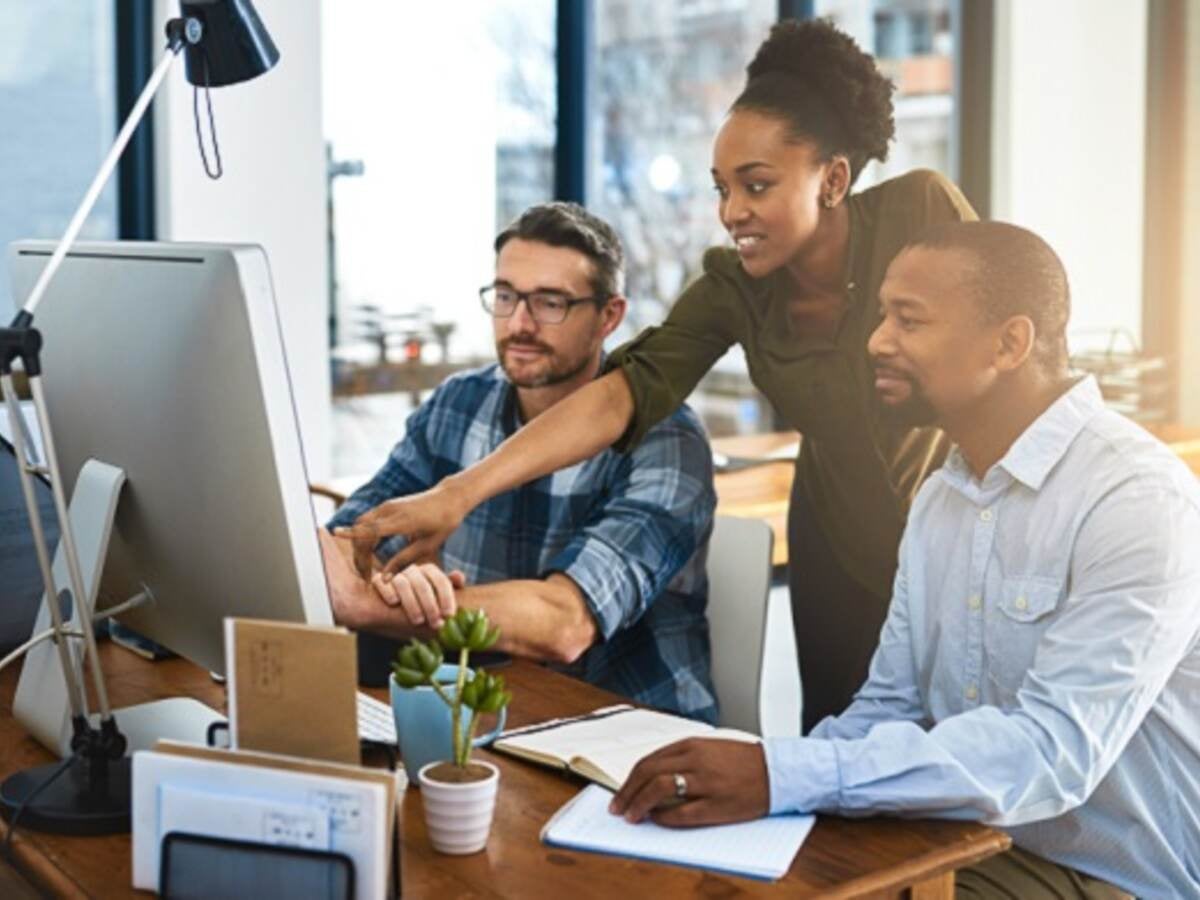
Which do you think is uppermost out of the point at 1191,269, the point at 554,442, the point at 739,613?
the point at 1191,269

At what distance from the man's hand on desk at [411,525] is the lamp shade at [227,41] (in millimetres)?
589

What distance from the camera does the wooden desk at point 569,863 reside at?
3.99 ft

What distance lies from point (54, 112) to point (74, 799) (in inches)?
102

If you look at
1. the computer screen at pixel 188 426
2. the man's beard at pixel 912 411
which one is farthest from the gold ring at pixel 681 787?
the man's beard at pixel 912 411

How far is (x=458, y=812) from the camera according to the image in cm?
126

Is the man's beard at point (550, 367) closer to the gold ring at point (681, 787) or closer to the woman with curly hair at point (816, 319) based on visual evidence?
the woman with curly hair at point (816, 319)

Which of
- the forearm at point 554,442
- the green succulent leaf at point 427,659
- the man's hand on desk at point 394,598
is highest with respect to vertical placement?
the forearm at point 554,442

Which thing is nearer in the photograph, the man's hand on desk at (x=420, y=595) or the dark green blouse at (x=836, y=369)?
the man's hand on desk at (x=420, y=595)

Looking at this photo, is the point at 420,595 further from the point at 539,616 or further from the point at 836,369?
the point at 836,369

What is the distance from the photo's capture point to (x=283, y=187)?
367cm

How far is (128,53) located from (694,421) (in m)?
2.00

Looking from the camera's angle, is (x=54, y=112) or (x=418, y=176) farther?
(x=418, y=176)

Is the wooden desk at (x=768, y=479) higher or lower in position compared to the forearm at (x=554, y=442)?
lower

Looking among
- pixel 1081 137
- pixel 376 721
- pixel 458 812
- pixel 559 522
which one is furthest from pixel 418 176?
pixel 458 812
